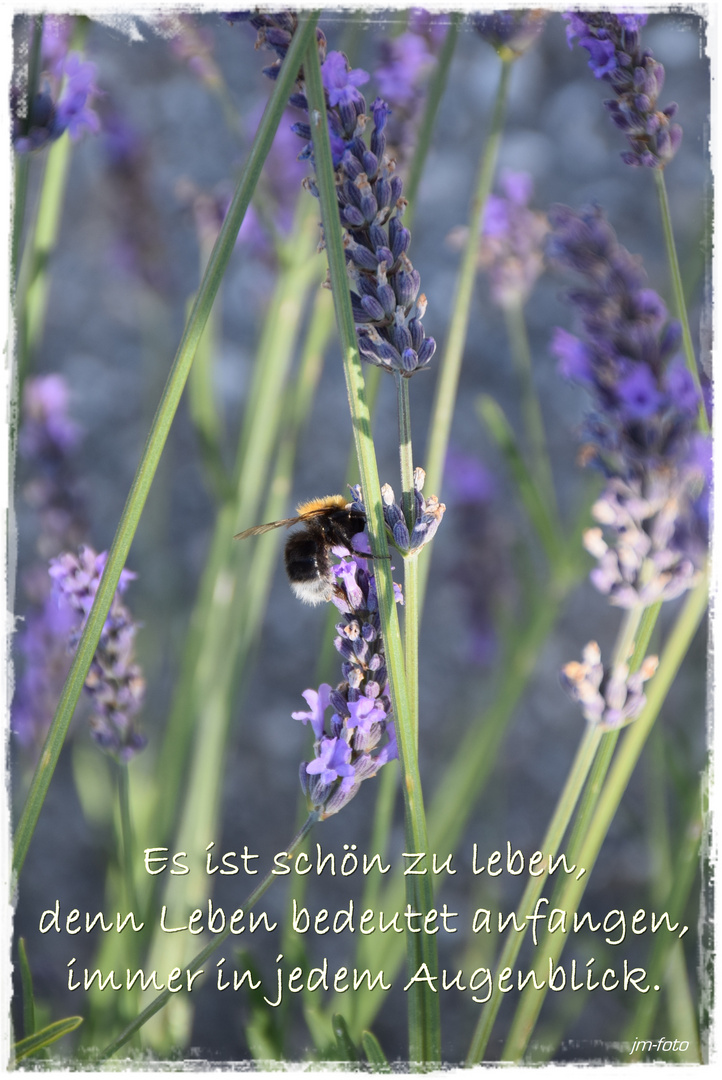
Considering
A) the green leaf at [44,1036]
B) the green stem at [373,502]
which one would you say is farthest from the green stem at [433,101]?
the green leaf at [44,1036]

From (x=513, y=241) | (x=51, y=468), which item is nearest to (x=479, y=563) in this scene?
(x=513, y=241)

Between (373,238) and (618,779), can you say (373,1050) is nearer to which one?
(618,779)

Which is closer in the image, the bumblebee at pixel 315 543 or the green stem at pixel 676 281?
the green stem at pixel 676 281

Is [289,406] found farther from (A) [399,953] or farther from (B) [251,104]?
(B) [251,104]

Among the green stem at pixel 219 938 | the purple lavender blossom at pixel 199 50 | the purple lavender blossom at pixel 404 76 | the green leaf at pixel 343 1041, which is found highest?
the purple lavender blossom at pixel 199 50

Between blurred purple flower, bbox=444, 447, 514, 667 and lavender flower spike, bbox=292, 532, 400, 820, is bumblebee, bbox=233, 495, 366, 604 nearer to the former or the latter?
lavender flower spike, bbox=292, 532, 400, 820

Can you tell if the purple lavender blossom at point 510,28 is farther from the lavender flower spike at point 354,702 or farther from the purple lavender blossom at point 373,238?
the lavender flower spike at point 354,702
